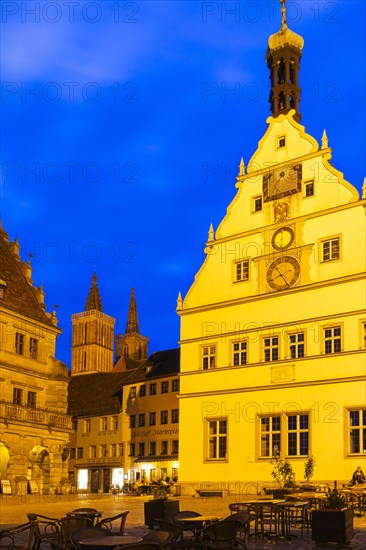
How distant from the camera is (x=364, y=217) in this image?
114 ft

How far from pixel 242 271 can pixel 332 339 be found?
657cm

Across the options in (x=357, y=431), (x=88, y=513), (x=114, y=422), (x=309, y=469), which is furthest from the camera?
(x=114, y=422)

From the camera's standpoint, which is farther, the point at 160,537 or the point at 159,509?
the point at 159,509

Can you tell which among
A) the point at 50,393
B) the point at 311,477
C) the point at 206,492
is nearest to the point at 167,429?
the point at 50,393

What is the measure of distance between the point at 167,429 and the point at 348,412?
24.8 metres

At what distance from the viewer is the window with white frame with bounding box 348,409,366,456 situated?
32.7 meters

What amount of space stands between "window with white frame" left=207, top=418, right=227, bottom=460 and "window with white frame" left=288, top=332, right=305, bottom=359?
514cm

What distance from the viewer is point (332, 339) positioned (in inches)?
1357

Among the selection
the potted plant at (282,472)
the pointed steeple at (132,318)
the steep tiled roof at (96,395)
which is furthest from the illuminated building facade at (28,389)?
the pointed steeple at (132,318)

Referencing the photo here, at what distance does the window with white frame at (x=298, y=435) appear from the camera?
114ft

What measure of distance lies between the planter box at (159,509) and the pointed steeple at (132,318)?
122 m

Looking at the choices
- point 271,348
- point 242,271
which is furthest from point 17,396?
point 271,348

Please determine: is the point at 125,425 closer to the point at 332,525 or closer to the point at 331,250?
the point at 331,250

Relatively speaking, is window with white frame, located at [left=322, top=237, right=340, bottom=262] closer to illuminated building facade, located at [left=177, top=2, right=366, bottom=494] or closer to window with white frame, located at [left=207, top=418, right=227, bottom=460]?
illuminated building facade, located at [left=177, top=2, right=366, bottom=494]
